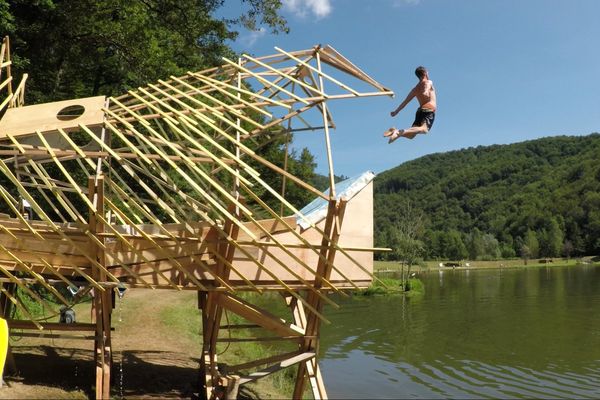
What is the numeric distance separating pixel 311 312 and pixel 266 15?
15200mm

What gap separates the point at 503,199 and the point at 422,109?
13607cm

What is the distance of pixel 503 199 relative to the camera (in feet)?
442

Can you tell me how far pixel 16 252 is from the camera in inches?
314

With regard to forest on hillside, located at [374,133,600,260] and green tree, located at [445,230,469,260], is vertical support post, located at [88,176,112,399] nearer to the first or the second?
forest on hillside, located at [374,133,600,260]

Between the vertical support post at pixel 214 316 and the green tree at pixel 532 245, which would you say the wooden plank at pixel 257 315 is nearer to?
the vertical support post at pixel 214 316

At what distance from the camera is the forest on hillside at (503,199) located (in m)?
Result: 102

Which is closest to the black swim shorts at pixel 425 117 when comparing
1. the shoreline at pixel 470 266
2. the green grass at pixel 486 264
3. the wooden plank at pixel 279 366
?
the wooden plank at pixel 279 366

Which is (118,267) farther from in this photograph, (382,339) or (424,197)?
(424,197)

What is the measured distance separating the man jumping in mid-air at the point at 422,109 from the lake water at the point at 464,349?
752 centimetres

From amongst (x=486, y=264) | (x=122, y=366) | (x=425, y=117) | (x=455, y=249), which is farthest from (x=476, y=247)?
(x=425, y=117)

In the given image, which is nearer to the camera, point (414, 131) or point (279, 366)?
point (414, 131)

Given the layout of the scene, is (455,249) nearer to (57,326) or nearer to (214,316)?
(214,316)

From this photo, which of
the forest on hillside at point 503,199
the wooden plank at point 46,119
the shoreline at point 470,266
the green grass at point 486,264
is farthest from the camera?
the forest on hillside at point 503,199

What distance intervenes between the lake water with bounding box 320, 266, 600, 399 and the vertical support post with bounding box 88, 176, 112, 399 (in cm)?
640
